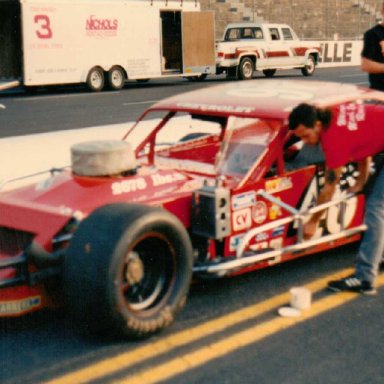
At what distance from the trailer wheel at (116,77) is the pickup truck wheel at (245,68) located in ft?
13.7

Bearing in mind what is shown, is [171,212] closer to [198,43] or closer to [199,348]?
[199,348]

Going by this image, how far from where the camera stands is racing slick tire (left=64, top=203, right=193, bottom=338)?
13.0ft

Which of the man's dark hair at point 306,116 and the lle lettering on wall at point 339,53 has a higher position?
the man's dark hair at point 306,116

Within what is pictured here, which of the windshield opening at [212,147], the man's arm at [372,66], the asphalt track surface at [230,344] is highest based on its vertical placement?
the man's arm at [372,66]

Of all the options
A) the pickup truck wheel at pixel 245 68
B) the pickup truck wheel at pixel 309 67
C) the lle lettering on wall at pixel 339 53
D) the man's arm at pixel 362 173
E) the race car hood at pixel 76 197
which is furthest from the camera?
the lle lettering on wall at pixel 339 53

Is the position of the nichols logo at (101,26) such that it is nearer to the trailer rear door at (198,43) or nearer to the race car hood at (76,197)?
the trailer rear door at (198,43)

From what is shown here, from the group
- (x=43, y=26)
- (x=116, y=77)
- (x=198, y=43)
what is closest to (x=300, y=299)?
(x=43, y=26)

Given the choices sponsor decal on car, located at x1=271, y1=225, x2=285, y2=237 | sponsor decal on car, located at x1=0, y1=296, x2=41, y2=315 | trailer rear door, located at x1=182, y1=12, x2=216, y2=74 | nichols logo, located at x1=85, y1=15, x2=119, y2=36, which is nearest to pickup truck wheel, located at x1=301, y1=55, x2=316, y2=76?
trailer rear door, located at x1=182, y1=12, x2=216, y2=74

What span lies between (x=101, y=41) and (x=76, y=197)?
1965cm

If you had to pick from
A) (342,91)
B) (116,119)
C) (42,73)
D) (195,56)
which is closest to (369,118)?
(342,91)

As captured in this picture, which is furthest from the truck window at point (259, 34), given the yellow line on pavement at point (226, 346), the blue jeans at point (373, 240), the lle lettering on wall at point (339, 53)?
the yellow line on pavement at point (226, 346)

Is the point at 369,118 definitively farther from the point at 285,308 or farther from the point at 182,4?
the point at 182,4

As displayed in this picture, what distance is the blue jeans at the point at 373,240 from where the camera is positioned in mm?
4949

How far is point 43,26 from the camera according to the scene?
2186cm
